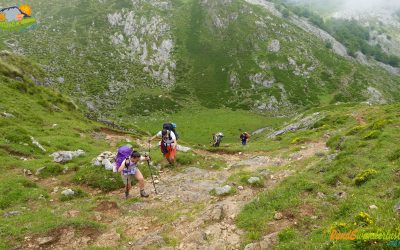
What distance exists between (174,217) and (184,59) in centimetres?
12562

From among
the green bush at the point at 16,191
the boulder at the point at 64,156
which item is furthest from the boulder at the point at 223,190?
the boulder at the point at 64,156

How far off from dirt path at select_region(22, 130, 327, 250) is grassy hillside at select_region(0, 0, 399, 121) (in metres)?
81.5

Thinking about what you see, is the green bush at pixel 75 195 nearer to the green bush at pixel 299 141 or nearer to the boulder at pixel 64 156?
the boulder at pixel 64 156

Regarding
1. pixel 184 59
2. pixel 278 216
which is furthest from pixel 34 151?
pixel 184 59

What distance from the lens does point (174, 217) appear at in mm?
15773

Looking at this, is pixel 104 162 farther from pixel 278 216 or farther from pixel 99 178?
pixel 278 216

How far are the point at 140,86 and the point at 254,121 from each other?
4411 cm

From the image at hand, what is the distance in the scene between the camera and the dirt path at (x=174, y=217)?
1329 cm

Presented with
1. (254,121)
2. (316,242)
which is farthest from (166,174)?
(254,121)

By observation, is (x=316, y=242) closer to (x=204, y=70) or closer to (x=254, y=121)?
(x=254, y=121)

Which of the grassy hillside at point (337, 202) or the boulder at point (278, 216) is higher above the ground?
the grassy hillside at point (337, 202)

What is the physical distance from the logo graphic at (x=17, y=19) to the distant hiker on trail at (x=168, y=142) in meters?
116

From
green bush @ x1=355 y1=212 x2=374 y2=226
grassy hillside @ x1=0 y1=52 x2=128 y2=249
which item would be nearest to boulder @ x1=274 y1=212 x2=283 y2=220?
green bush @ x1=355 y1=212 x2=374 y2=226

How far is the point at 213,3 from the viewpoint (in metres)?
162
